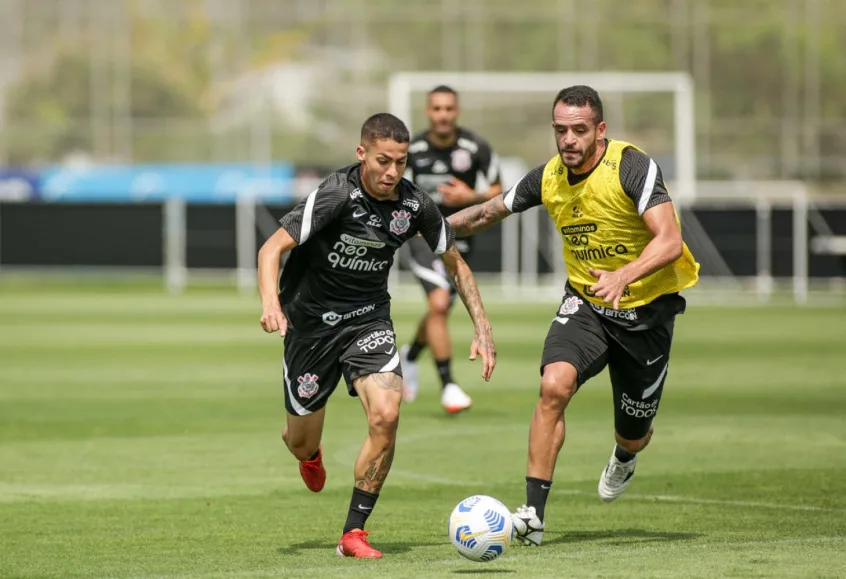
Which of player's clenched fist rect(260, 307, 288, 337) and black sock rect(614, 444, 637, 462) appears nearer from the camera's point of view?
player's clenched fist rect(260, 307, 288, 337)

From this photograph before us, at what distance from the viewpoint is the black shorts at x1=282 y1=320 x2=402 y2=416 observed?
8.44 metres

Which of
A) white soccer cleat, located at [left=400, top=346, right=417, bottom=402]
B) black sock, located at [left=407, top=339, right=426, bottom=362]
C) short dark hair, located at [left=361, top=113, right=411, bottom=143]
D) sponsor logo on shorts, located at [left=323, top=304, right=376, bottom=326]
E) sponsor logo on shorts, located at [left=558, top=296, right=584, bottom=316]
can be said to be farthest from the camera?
white soccer cleat, located at [left=400, top=346, right=417, bottom=402]

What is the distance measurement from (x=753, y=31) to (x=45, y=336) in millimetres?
34624

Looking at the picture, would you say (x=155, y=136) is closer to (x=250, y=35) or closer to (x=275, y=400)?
(x=250, y=35)

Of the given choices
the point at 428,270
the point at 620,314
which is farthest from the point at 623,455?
the point at 428,270

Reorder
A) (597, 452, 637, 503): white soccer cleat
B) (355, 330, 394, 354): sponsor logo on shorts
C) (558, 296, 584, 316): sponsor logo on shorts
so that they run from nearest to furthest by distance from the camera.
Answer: (355, 330, 394, 354): sponsor logo on shorts
(558, 296, 584, 316): sponsor logo on shorts
(597, 452, 637, 503): white soccer cleat

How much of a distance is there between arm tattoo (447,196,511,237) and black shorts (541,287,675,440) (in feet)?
1.97

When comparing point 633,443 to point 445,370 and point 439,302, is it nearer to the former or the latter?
point 445,370

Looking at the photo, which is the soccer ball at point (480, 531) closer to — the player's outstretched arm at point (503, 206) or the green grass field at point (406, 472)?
the green grass field at point (406, 472)

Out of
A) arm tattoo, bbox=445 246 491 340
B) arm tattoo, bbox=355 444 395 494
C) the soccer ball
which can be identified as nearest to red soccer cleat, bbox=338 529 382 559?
arm tattoo, bbox=355 444 395 494

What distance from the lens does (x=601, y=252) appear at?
8.74 metres

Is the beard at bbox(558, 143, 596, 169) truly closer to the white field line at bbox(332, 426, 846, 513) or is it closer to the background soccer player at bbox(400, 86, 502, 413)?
the white field line at bbox(332, 426, 846, 513)

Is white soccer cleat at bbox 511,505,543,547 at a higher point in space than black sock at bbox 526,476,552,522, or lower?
lower

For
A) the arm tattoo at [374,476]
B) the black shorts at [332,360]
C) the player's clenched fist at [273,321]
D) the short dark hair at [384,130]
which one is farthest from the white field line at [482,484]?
the player's clenched fist at [273,321]
